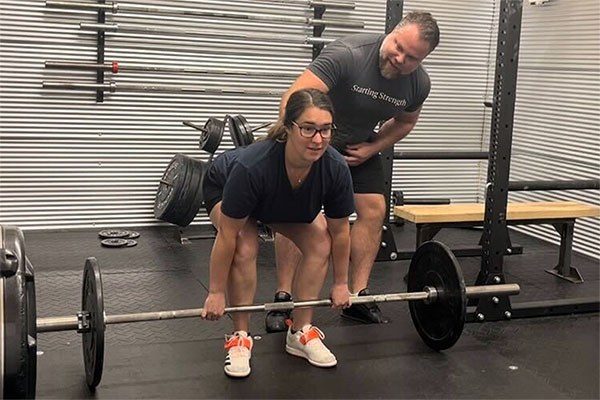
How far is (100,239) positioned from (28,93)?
1.07 metres

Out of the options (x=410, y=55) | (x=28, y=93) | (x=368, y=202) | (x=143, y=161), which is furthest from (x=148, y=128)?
(x=410, y=55)

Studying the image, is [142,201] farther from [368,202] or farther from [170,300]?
[368,202]

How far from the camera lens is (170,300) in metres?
3.36

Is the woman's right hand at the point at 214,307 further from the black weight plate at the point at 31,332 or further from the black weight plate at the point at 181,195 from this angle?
the black weight plate at the point at 181,195

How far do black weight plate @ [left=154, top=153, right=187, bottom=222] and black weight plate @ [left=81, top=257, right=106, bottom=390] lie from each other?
2.06 meters

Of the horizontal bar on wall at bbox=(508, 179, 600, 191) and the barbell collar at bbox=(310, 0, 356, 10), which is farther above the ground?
the barbell collar at bbox=(310, 0, 356, 10)

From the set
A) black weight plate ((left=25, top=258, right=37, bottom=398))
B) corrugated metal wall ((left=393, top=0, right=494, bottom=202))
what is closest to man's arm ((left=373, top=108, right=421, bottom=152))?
black weight plate ((left=25, top=258, right=37, bottom=398))

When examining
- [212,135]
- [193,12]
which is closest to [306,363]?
[212,135]

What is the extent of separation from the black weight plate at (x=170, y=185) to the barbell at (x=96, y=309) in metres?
1.99

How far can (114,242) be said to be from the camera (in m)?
4.42

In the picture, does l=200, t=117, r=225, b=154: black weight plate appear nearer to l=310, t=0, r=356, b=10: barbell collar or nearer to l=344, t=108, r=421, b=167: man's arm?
l=310, t=0, r=356, b=10: barbell collar

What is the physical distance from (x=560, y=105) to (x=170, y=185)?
2.66 meters

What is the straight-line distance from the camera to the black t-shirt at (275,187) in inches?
88.1

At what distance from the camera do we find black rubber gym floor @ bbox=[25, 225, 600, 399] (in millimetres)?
2363
